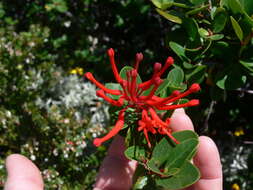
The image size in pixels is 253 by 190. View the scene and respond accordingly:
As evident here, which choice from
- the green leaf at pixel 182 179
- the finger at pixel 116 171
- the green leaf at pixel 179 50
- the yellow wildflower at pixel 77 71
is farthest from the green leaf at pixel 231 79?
the yellow wildflower at pixel 77 71

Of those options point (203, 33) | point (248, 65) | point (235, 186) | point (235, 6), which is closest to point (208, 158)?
point (248, 65)

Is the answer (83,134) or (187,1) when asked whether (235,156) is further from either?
(187,1)

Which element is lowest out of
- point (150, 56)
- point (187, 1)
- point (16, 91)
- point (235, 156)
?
point (235, 156)

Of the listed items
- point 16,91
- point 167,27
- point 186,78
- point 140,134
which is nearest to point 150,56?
point 167,27

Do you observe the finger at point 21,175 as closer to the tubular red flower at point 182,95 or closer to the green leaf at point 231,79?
the tubular red flower at point 182,95

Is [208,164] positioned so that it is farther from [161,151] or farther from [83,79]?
[83,79]

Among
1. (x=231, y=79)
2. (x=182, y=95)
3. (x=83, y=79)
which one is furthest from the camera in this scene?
(x=83, y=79)

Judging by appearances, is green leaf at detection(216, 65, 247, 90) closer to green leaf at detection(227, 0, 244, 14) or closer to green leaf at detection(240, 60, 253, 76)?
green leaf at detection(240, 60, 253, 76)
